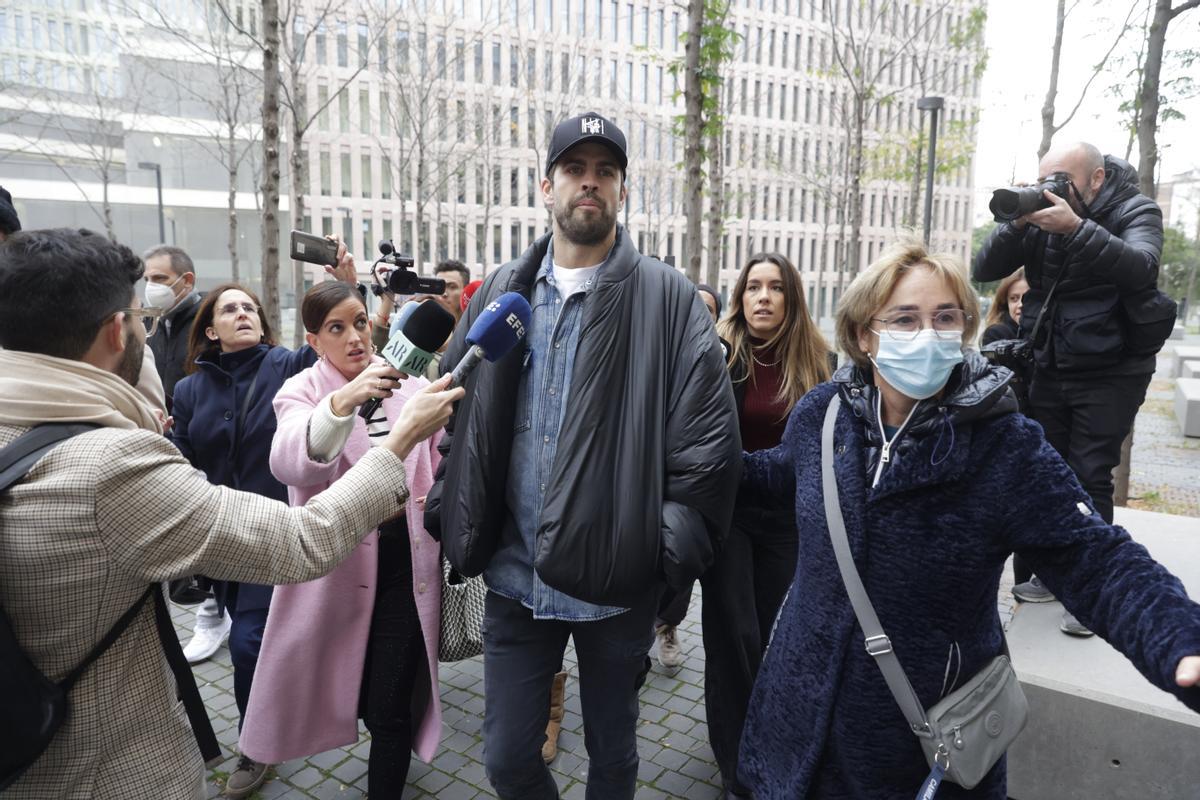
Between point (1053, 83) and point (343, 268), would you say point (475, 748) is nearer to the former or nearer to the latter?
point (343, 268)

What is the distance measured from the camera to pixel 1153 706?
2928 mm

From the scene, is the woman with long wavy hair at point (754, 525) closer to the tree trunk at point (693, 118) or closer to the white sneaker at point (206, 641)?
the white sneaker at point (206, 641)

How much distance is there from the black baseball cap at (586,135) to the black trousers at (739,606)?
1.52 metres

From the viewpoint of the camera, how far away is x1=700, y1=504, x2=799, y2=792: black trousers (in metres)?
3.22

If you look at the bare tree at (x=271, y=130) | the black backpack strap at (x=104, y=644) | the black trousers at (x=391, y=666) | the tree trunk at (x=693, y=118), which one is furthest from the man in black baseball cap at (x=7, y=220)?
the tree trunk at (x=693, y=118)

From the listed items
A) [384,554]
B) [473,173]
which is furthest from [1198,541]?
[473,173]

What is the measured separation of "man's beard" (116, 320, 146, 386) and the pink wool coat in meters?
0.96

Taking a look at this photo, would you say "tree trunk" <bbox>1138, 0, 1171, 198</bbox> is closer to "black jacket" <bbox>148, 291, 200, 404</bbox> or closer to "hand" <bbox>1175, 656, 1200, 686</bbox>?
"hand" <bbox>1175, 656, 1200, 686</bbox>

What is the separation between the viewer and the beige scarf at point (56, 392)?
1630 mm

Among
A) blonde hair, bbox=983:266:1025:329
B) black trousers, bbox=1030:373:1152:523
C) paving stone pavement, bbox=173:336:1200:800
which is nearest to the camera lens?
paving stone pavement, bbox=173:336:1200:800

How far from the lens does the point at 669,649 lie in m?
4.66

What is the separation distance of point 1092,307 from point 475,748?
3595 mm

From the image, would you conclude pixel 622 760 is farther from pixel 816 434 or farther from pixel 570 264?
pixel 570 264

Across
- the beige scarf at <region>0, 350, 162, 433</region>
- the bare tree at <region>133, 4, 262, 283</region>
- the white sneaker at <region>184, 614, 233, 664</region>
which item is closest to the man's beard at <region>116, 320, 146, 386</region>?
the beige scarf at <region>0, 350, 162, 433</region>
